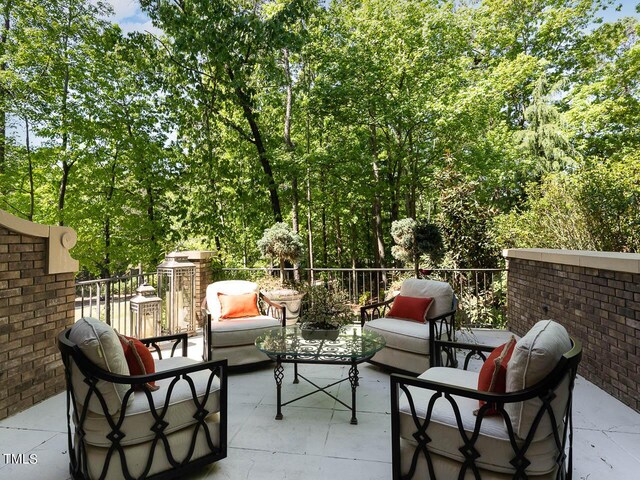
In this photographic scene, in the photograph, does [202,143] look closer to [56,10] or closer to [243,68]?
[243,68]

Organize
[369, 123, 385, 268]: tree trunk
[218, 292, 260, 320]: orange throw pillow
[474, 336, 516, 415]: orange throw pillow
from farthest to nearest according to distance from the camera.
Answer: [369, 123, 385, 268]: tree trunk
[218, 292, 260, 320]: orange throw pillow
[474, 336, 516, 415]: orange throw pillow

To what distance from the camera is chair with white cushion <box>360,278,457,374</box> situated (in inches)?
130

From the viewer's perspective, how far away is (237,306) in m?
3.97

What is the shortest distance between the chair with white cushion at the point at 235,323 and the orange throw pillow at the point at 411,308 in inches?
50.0

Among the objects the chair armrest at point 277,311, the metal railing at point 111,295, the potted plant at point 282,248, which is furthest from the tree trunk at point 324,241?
the chair armrest at point 277,311

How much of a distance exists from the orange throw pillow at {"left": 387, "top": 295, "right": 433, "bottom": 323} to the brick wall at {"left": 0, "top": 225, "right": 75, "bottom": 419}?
3242mm

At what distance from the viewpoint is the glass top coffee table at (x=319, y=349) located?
2627 mm

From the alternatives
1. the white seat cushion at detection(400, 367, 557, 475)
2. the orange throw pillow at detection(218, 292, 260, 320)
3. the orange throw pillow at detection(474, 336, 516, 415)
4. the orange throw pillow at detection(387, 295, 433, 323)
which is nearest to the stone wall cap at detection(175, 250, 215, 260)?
the orange throw pillow at detection(218, 292, 260, 320)

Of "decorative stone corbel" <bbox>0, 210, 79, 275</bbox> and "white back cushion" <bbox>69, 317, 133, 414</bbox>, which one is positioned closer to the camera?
"white back cushion" <bbox>69, 317, 133, 414</bbox>

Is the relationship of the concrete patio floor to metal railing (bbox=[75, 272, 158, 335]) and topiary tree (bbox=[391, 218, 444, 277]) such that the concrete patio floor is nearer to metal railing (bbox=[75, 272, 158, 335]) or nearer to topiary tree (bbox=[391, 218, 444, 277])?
metal railing (bbox=[75, 272, 158, 335])

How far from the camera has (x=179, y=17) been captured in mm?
5785

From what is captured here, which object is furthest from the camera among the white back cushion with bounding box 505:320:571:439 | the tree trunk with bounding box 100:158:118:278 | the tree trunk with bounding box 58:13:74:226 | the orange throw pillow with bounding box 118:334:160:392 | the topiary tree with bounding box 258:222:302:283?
the tree trunk with bounding box 100:158:118:278

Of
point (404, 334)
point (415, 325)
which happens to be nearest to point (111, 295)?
point (404, 334)

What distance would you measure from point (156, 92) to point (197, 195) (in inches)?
99.9
